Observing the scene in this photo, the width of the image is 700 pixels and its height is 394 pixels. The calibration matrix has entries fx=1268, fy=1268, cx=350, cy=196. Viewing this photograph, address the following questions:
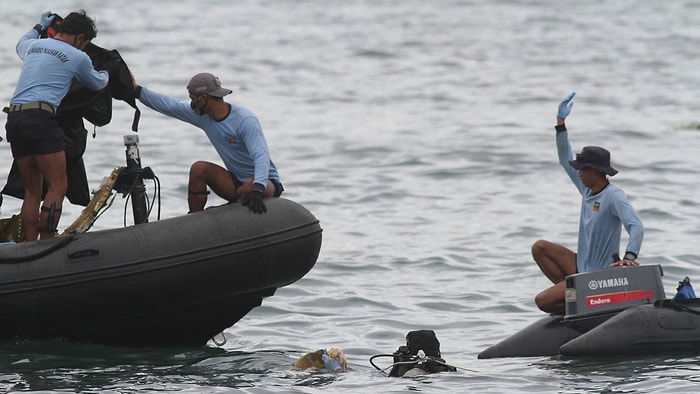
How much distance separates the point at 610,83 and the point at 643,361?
19569mm

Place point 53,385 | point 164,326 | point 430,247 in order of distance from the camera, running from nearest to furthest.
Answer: point 53,385 → point 164,326 → point 430,247

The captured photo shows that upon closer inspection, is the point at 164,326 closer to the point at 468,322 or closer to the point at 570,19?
the point at 468,322

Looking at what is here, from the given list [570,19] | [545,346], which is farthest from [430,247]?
[570,19]

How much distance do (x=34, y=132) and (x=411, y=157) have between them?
1138cm

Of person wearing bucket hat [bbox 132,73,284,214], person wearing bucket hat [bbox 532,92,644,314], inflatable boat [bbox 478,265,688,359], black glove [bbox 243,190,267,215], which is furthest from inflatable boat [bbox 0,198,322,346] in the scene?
inflatable boat [bbox 478,265,688,359]

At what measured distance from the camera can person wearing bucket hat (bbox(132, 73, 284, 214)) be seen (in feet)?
28.0

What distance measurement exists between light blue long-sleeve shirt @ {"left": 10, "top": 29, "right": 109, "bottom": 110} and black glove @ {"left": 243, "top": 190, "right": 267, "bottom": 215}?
1.26m

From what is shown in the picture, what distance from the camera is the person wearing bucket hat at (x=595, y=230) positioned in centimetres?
862

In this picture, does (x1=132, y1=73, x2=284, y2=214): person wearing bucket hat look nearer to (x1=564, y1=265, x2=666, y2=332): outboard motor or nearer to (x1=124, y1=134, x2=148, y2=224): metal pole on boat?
(x1=124, y1=134, x2=148, y2=224): metal pole on boat

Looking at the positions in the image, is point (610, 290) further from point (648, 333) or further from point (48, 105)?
point (48, 105)

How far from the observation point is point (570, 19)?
3681 cm

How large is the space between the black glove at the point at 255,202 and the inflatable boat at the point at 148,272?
4 cm

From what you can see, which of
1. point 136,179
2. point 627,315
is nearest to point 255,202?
point 136,179

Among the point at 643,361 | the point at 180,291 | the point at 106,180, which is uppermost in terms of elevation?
the point at 106,180
